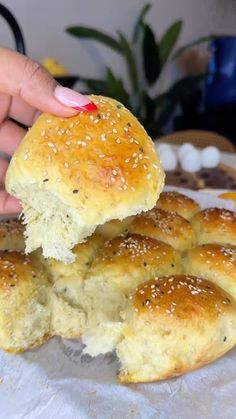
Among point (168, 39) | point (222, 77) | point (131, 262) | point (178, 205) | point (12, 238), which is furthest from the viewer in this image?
point (222, 77)

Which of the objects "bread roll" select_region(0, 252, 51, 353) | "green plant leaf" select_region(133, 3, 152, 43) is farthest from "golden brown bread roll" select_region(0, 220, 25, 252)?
"green plant leaf" select_region(133, 3, 152, 43)

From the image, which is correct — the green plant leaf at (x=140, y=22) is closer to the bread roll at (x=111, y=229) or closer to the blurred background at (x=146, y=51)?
the blurred background at (x=146, y=51)

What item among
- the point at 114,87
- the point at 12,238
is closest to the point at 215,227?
the point at 12,238

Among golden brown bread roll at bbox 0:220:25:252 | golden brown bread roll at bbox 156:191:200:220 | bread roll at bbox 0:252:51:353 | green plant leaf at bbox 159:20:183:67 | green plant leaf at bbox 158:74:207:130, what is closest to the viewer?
bread roll at bbox 0:252:51:353

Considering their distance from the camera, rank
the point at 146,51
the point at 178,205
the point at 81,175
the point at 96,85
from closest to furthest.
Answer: the point at 81,175, the point at 178,205, the point at 96,85, the point at 146,51

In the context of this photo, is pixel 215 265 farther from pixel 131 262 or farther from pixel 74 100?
pixel 74 100

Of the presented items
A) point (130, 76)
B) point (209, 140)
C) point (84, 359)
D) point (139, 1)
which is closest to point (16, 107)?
point (84, 359)

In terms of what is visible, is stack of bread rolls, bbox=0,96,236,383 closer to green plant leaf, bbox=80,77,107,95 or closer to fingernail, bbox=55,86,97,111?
fingernail, bbox=55,86,97,111
